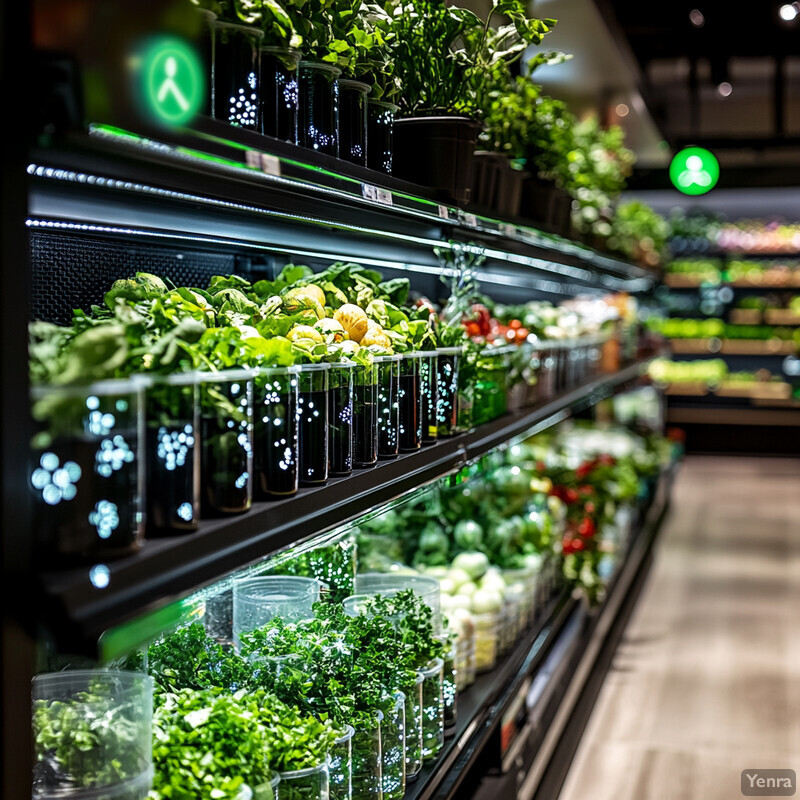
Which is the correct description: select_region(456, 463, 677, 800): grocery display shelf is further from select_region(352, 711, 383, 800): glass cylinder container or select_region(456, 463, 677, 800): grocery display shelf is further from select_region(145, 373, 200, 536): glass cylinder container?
select_region(145, 373, 200, 536): glass cylinder container

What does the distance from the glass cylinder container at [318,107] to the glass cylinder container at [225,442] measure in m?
0.50

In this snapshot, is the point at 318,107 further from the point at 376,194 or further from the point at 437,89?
the point at 437,89

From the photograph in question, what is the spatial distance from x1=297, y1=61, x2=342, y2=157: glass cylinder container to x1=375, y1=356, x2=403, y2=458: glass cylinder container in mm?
390

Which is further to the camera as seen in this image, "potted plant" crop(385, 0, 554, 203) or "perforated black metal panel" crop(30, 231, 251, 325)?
"potted plant" crop(385, 0, 554, 203)

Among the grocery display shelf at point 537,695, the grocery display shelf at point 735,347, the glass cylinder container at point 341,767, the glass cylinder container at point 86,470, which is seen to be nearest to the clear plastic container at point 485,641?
the grocery display shelf at point 537,695

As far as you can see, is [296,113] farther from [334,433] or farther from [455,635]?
[455,635]

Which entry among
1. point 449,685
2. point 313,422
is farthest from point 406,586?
point 313,422

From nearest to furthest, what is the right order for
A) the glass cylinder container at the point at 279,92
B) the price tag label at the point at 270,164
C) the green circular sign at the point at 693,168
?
the price tag label at the point at 270,164 → the glass cylinder container at the point at 279,92 → the green circular sign at the point at 693,168

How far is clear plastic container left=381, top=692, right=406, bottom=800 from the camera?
1805mm

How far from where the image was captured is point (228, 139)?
1.17 metres

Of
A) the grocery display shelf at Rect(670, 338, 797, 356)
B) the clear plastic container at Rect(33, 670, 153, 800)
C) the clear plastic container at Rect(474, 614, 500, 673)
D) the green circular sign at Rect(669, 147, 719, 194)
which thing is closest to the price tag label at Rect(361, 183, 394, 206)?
the clear plastic container at Rect(33, 670, 153, 800)

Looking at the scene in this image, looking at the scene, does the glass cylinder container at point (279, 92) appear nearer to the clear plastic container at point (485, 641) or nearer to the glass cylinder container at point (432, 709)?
the glass cylinder container at point (432, 709)

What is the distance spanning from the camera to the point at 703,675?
4.46m

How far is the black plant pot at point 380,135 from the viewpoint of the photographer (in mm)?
1856
